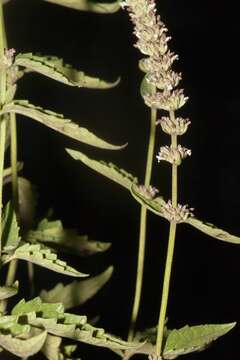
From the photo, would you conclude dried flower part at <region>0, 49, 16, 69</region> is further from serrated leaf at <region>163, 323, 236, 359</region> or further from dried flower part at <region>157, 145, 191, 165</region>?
serrated leaf at <region>163, 323, 236, 359</region>

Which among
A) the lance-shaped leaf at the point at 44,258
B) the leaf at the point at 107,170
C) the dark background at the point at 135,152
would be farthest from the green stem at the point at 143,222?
the dark background at the point at 135,152

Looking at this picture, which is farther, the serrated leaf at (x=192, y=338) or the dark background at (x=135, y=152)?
the dark background at (x=135, y=152)

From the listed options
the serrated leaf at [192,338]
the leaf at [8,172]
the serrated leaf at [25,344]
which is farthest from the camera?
the leaf at [8,172]

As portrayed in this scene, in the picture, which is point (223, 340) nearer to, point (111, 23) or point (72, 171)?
point (72, 171)

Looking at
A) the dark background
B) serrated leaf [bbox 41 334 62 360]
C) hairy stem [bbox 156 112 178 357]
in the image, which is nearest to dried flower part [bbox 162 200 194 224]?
hairy stem [bbox 156 112 178 357]

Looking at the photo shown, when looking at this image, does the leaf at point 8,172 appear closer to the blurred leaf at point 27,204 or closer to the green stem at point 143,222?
the blurred leaf at point 27,204

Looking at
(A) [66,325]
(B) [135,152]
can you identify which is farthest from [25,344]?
(B) [135,152]
